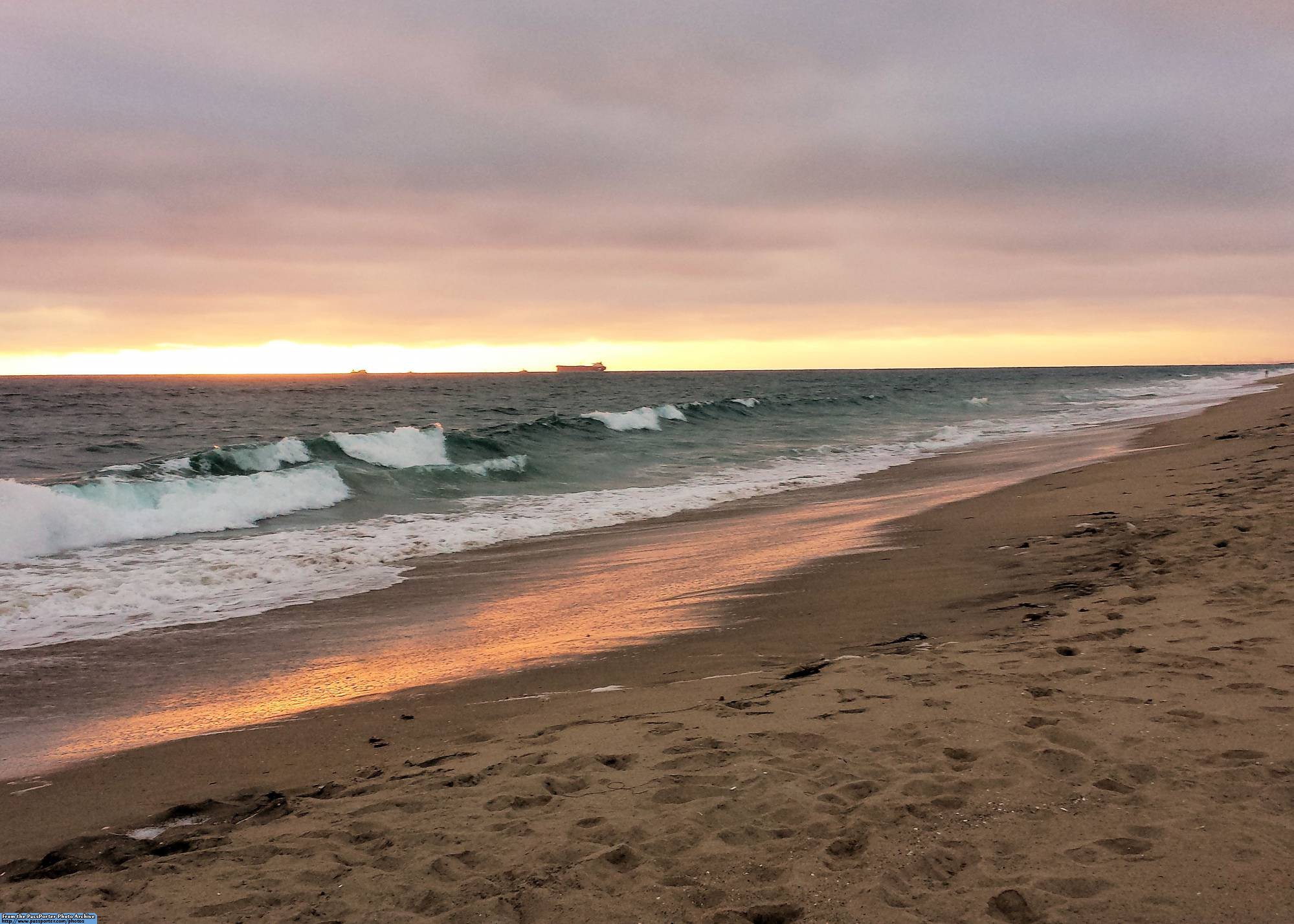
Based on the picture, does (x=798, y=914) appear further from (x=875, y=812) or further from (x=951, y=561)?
(x=951, y=561)

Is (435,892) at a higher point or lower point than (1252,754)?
lower

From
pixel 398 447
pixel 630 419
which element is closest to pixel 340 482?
pixel 398 447

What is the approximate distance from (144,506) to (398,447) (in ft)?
36.1

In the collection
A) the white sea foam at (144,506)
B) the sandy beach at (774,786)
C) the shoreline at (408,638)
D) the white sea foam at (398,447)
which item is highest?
the white sea foam at (398,447)

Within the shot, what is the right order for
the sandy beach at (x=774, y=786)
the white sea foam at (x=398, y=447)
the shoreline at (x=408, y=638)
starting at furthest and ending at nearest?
the white sea foam at (x=398, y=447)
the shoreline at (x=408, y=638)
the sandy beach at (x=774, y=786)

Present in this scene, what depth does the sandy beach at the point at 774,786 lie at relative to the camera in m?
2.90

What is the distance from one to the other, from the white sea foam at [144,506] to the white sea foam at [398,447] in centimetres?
559

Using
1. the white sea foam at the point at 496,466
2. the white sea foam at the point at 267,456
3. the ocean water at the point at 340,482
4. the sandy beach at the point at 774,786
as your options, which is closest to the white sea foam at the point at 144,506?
the ocean water at the point at 340,482

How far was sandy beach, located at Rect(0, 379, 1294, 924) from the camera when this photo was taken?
9.50 feet

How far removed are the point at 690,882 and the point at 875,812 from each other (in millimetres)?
858

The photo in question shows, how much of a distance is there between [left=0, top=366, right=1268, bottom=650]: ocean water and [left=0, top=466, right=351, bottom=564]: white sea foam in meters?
0.04

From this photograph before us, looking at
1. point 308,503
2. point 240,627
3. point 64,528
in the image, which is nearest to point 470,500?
point 308,503

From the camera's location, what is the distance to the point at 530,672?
19.6ft

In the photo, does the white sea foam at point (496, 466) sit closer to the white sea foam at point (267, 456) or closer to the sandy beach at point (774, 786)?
the white sea foam at point (267, 456)
